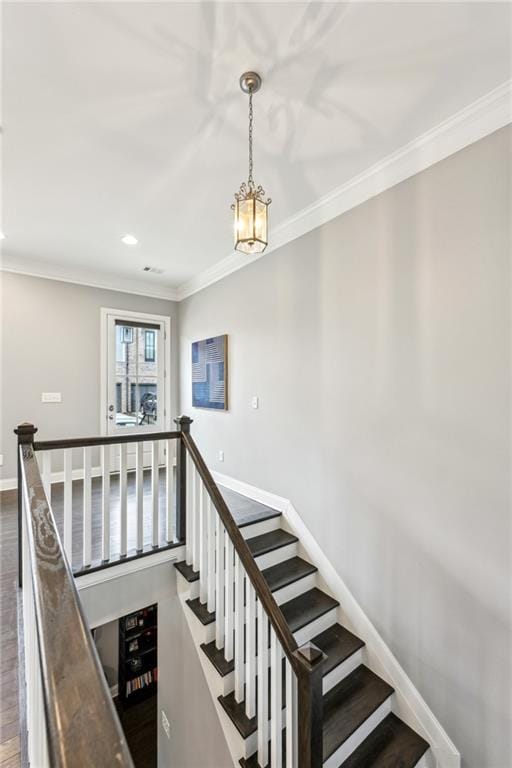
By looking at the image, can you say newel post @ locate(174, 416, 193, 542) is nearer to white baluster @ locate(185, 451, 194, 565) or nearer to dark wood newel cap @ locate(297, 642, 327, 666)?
white baluster @ locate(185, 451, 194, 565)

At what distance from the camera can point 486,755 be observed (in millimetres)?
1813

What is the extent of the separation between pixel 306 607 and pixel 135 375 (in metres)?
3.63

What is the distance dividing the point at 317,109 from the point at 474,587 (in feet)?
9.13

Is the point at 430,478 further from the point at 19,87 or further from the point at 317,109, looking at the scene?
the point at 19,87

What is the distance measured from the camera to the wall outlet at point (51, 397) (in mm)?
4172

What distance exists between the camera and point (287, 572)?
9.14ft

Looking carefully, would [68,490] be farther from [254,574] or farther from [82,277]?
[82,277]

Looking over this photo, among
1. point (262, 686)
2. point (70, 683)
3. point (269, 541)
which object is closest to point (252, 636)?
point (262, 686)

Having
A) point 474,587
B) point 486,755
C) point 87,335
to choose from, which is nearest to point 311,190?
point 474,587

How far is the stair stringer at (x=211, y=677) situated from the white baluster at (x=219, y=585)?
0.12 metres


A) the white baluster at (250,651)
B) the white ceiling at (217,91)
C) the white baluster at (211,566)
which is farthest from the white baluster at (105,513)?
the white ceiling at (217,91)

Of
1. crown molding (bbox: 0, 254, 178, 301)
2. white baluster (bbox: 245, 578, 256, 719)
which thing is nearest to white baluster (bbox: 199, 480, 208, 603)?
white baluster (bbox: 245, 578, 256, 719)

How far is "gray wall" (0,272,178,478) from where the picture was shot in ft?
13.0

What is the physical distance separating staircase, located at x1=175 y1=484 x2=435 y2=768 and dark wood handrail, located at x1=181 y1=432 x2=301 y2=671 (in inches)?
7.3
